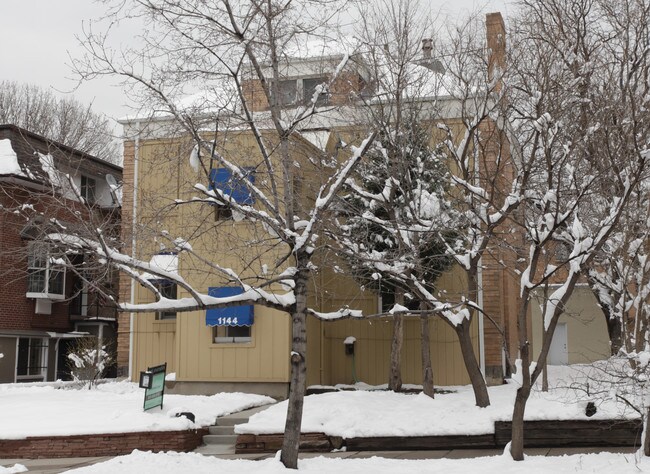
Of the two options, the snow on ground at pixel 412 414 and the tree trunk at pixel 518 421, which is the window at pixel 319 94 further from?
the snow on ground at pixel 412 414

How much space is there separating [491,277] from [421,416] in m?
6.93

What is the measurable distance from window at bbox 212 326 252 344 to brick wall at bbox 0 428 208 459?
4.89 meters

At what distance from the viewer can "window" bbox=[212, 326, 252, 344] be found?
59.2 ft

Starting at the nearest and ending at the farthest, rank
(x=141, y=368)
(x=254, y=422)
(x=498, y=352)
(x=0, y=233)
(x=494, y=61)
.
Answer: (x=254, y=422), (x=494, y=61), (x=498, y=352), (x=141, y=368), (x=0, y=233)

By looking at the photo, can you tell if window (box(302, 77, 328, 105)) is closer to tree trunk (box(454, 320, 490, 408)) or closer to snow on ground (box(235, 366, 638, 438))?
tree trunk (box(454, 320, 490, 408))

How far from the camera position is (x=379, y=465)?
35.4 feet

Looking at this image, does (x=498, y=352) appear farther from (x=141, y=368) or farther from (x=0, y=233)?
(x=0, y=233)

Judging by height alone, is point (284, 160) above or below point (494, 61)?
below

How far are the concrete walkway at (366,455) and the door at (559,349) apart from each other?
1887cm

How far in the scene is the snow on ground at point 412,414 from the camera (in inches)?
484

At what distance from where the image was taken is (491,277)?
19203mm

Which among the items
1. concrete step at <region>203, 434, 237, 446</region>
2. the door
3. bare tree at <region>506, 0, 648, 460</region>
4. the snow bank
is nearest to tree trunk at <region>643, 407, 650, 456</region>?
bare tree at <region>506, 0, 648, 460</region>

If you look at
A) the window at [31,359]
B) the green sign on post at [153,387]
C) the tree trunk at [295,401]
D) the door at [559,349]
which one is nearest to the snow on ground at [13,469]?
the green sign on post at [153,387]

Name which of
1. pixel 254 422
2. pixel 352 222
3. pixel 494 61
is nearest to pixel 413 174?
pixel 352 222
